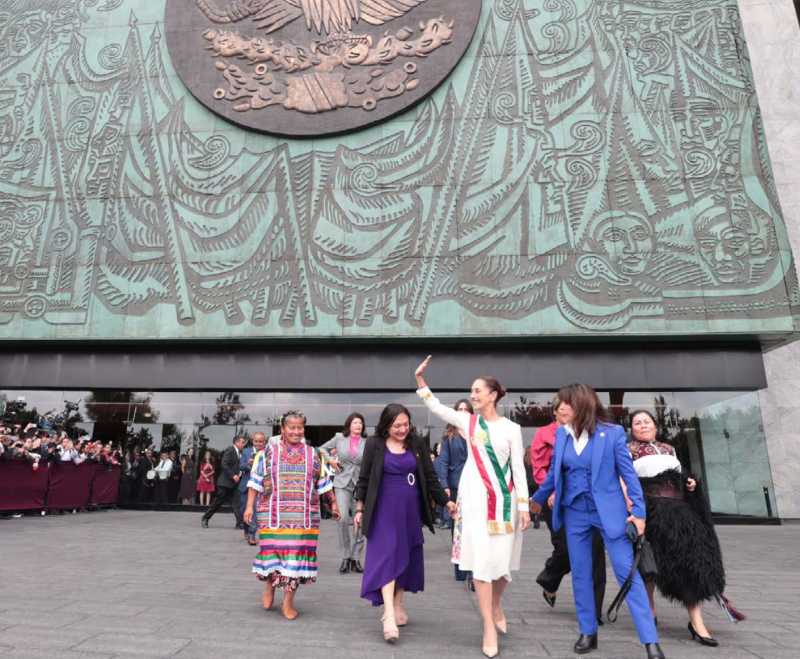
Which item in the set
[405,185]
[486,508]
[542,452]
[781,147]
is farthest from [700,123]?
[486,508]

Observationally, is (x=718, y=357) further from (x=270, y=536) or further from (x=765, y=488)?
(x=270, y=536)

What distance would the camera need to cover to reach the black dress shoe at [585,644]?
3.67m

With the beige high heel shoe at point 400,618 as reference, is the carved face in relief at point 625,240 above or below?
above

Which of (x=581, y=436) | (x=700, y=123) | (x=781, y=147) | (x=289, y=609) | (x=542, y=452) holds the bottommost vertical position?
(x=289, y=609)

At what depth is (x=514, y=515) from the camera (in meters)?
3.99

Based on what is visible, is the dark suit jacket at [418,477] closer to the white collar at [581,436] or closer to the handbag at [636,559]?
the white collar at [581,436]

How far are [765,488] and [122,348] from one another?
17405 millimetres

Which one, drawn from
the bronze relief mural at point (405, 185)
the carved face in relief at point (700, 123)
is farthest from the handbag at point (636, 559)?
the carved face in relief at point (700, 123)

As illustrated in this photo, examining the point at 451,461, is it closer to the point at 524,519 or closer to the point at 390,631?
the point at 524,519

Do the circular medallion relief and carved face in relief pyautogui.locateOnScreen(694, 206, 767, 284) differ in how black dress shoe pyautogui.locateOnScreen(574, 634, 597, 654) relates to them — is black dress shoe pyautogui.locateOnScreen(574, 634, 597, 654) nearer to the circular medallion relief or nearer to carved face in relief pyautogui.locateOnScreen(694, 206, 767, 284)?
carved face in relief pyautogui.locateOnScreen(694, 206, 767, 284)

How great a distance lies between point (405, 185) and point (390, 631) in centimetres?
1184

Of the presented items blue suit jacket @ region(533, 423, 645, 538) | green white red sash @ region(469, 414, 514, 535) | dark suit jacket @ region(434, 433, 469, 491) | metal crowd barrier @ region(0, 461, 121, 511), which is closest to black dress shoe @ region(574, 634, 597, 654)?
blue suit jacket @ region(533, 423, 645, 538)

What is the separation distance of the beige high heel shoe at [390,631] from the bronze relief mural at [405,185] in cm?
978

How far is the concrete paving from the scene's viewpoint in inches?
144
